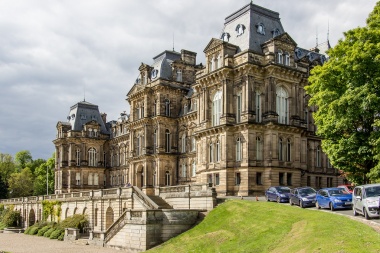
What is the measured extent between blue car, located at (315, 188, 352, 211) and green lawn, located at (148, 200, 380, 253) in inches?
80.5

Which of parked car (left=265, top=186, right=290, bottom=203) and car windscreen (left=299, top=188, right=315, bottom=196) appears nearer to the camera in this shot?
car windscreen (left=299, top=188, right=315, bottom=196)

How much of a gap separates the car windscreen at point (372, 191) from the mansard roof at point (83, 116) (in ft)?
264

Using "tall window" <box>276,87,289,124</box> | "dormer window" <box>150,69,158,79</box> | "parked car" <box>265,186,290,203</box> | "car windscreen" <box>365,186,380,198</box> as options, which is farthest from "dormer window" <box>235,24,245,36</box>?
"car windscreen" <box>365,186,380,198</box>

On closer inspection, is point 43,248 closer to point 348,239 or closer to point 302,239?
point 302,239

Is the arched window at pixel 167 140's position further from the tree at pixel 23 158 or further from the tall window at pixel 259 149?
the tree at pixel 23 158

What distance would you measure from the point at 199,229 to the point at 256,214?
5176 mm

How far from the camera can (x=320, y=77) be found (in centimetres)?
3853

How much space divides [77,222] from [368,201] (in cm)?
3802

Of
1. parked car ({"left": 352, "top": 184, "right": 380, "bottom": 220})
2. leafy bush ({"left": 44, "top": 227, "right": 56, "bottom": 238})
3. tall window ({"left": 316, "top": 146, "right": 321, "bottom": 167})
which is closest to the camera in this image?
parked car ({"left": 352, "top": 184, "right": 380, "bottom": 220})

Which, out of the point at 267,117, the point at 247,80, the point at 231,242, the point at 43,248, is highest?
the point at 247,80

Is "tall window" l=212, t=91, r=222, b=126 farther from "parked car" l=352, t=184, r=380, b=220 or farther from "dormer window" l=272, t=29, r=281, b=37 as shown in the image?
"parked car" l=352, t=184, r=380, b=220

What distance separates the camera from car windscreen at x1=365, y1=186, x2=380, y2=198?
2812 centimetres

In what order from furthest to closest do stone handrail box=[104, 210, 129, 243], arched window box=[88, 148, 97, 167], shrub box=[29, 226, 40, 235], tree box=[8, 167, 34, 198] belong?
tree box=[8, 167, 34, 198] → arched window box=[88, 148, 97, 167] → shrub box=[29, 226, 40, 235] → stone handrail box=[104, 210, 129, 243]

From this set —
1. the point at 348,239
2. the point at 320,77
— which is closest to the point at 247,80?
the point at 320,77
